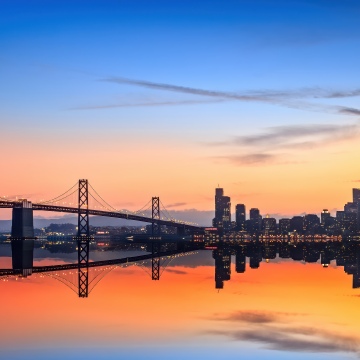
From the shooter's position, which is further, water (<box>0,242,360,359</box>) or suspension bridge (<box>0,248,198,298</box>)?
suspension bridge (<box>0,248,198,298</box>)

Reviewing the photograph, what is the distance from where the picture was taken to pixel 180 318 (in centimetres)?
2186

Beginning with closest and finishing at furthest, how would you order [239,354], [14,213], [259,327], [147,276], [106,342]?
[239,354]
[106,342]
[259,327]
[147,276]
[14,213]

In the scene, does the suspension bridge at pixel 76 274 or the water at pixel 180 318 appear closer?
the water at pixel 180 318

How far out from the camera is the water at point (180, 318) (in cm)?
1670

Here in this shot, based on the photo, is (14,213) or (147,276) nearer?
(147,276)

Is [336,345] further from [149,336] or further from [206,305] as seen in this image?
[206,305]

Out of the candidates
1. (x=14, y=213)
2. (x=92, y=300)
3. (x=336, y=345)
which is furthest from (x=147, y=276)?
(x=14, y=213)

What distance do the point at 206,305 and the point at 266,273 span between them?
16594mm

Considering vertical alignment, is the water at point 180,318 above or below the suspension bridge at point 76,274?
below

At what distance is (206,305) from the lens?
995 inches

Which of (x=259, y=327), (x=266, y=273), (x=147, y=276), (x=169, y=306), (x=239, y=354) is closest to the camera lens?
(x=239, y=354)

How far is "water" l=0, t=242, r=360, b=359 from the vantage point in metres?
16.7

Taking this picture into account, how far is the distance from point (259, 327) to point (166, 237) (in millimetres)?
141242

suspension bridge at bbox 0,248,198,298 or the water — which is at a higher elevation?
suspension bridge at bbox 0,248,198,298
